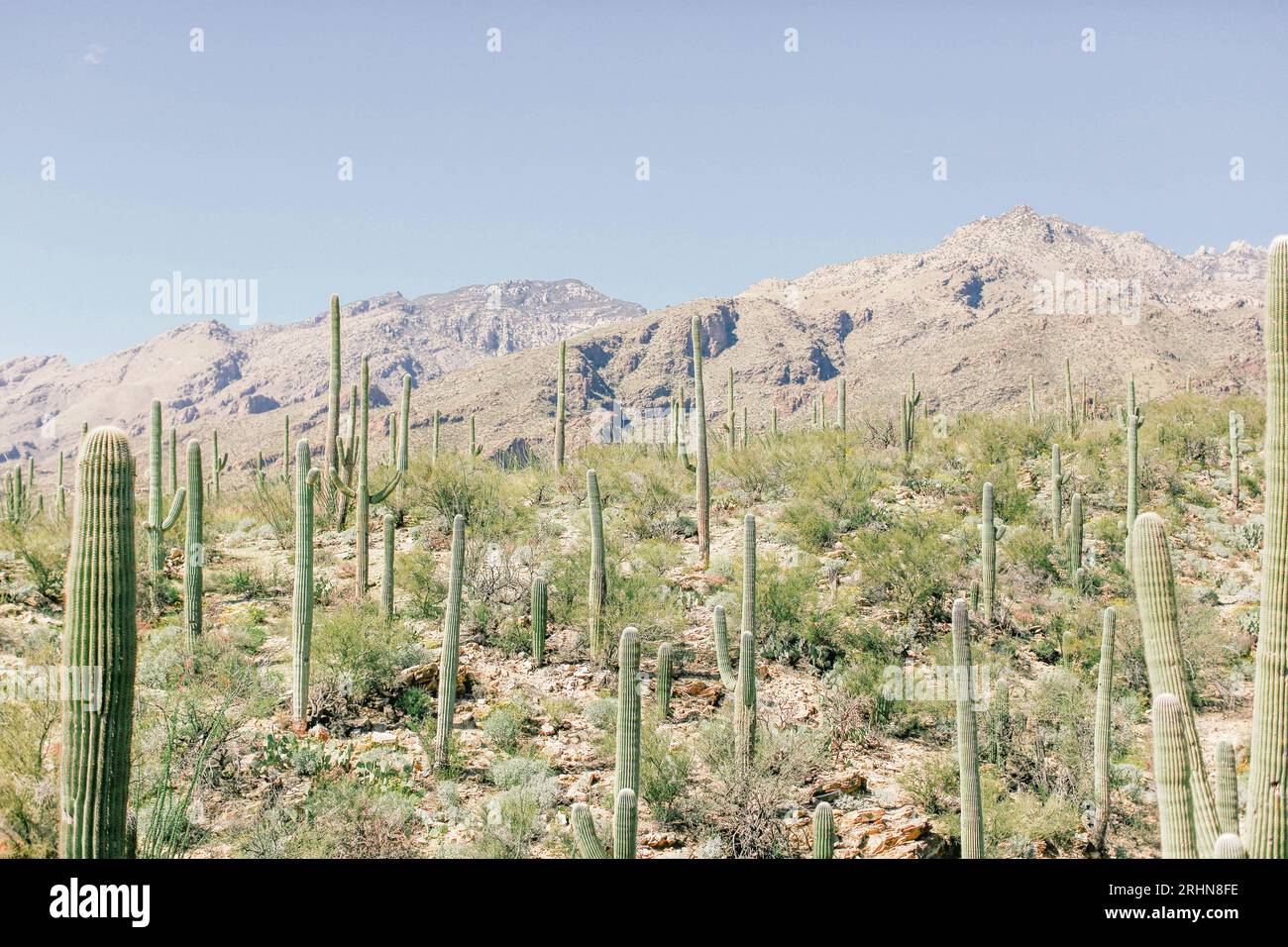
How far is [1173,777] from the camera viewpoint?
157 inches

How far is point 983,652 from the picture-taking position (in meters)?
10.5

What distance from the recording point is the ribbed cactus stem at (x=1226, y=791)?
13.6 ft

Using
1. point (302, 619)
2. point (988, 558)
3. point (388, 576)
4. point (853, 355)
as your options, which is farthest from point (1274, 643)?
point (853, 355)

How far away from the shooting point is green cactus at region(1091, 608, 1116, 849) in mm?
7766

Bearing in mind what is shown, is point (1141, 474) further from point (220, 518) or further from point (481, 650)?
point (220, 518)

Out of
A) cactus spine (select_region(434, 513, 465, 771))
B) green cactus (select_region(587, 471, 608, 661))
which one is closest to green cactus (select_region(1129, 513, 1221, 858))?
cactus spine (select_region(434, 513, 465, 771))

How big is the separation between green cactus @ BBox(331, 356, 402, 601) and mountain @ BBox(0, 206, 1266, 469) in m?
10.6

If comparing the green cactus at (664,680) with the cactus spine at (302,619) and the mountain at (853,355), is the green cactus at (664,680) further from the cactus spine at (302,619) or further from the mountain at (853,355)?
the mountain at (853,355)

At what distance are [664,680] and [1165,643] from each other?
18.3 ft

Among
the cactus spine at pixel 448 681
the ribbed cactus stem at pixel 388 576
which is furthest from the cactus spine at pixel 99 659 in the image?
the ribbed cactus stem at pixel 388 576

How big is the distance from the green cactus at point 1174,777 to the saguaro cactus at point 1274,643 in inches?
9.7
